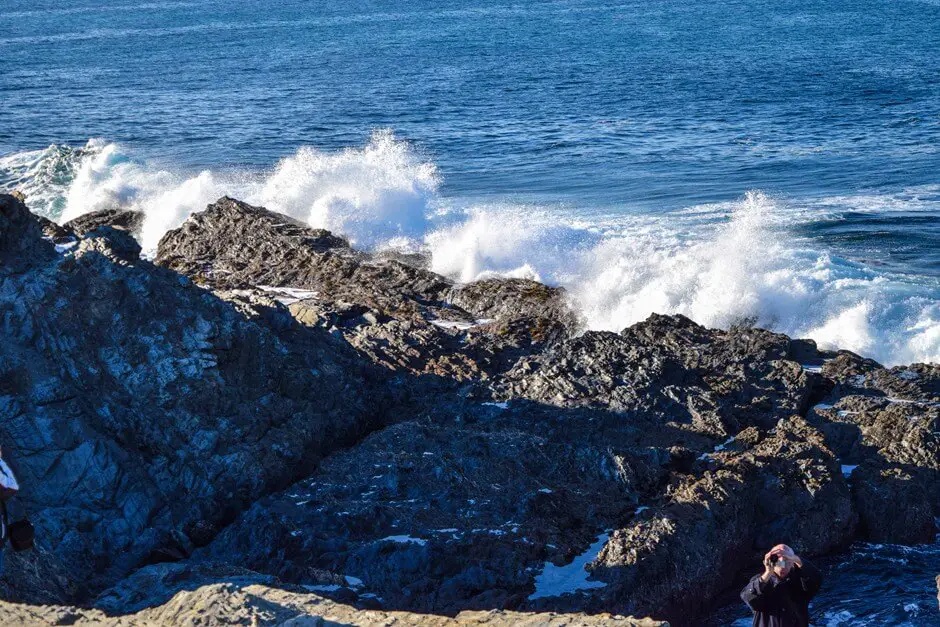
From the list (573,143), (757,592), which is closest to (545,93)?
(573,143)

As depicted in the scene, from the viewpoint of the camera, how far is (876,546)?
1057 cm

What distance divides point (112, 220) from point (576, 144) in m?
16.9

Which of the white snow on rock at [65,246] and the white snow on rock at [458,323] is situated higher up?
the white snow on rock at [458,323]

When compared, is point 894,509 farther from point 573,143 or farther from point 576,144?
point 573,143

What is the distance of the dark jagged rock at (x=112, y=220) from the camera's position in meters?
23.0

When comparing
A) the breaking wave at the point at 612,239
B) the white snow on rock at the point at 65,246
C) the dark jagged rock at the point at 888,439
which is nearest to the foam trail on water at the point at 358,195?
the breaking wave at the point at 612,239

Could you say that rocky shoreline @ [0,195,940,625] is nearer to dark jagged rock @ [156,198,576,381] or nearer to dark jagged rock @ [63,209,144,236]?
dark jagged rock @ [156,198,576,381]

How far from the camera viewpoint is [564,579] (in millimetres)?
8844

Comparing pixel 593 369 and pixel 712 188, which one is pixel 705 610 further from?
pixel 712 188

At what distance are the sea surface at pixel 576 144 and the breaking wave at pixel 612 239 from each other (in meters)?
0.07

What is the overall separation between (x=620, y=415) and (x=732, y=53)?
44.2m

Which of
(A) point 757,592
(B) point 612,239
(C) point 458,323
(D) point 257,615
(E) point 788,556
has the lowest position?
(D) point 257,615

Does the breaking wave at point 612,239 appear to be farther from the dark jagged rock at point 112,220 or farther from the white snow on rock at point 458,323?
the white snow on rock at point 458,323

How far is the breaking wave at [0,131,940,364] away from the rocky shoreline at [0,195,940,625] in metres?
4.64
